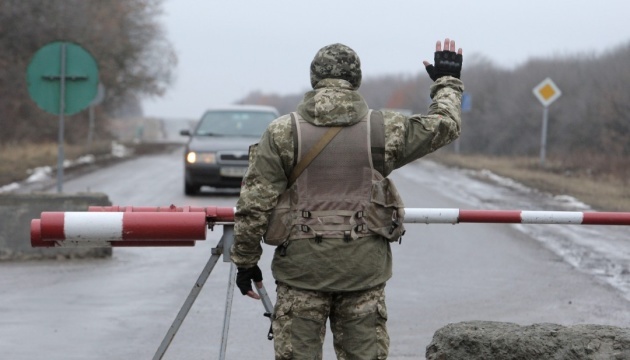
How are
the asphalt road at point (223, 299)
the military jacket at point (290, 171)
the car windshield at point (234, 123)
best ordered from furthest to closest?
1. the car windshield at point (234, 123)
2. the asphalt road at point (223, 299)
3. the military jacket at point (290, 171)

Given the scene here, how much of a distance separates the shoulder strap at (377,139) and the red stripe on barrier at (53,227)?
5.25 feet

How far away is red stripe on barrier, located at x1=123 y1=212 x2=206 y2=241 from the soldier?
65cm

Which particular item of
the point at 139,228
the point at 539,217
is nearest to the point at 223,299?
the point at 539,217

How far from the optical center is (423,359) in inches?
283

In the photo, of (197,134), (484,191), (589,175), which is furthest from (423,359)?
(589,175)

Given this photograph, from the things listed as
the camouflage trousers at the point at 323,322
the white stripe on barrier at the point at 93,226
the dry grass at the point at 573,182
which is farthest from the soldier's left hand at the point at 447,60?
the dry grass at the point at 573,182

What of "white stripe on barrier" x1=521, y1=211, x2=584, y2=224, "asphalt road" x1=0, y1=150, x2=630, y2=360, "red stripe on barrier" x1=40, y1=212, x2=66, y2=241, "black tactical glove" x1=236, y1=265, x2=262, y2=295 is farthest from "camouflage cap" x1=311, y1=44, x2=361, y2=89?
"asphalt road" x1=0, y1=150, x2=630, y2=360

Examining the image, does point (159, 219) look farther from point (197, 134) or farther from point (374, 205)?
point (197, 134)

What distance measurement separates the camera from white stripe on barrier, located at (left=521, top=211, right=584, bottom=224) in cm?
603

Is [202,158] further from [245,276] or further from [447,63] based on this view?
[245,276]

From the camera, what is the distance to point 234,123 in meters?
21.0

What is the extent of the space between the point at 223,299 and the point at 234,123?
38.8ft

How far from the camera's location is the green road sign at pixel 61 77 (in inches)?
571

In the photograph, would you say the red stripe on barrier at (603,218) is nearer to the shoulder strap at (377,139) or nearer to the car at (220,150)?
the shoulder strap at (377,139)
